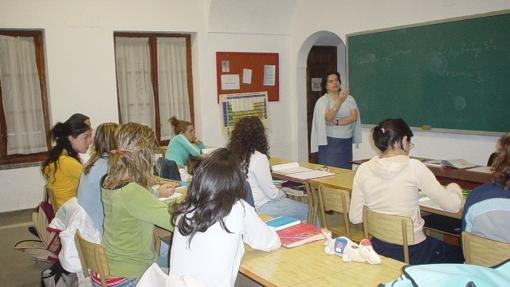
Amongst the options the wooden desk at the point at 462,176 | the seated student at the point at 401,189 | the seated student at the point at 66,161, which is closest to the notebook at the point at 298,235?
the seated student at the point at 401,189

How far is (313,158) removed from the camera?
805 centimetres

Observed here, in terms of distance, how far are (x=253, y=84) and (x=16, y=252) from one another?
13.0 ft

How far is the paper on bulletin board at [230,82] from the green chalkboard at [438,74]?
1.63 m

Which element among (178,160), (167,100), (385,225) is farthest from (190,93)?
(385,225)

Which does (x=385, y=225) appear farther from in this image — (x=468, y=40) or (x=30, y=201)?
(x=30, y=201)

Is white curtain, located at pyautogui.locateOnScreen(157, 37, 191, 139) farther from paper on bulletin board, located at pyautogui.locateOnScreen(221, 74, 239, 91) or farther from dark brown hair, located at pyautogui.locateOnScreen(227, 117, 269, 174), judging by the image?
dark brown hair, located at pyautogui.locateOnScreen(227, 117, 269, 174)

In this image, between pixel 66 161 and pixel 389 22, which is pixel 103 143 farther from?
pixel 389 22

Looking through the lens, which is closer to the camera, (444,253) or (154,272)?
(154,272)

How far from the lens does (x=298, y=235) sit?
7.55ft

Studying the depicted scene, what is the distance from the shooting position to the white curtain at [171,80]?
6.56 metres

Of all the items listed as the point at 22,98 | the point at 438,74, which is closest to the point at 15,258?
the point at 22,98

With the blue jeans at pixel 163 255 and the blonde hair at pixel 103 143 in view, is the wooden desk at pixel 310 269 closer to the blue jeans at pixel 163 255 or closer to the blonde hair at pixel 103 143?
the blue jeans at pixel 163 255

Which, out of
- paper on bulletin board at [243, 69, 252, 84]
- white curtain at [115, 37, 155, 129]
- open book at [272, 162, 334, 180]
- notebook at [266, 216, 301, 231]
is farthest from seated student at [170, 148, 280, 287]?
paper on bulletin board at [243, 69, 252, 84]

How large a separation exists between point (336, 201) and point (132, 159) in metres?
1.43
